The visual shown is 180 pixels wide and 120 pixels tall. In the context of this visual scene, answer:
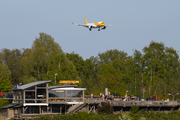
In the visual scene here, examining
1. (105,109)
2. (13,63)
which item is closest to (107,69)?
(13,63)

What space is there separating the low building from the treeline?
2778 centimetres

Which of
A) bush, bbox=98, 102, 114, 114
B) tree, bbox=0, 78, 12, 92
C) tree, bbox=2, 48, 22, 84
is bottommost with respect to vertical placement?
bush, bbox=98, 102, 114, 114

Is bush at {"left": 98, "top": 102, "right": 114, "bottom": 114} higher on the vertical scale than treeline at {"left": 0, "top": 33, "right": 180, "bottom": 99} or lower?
lower

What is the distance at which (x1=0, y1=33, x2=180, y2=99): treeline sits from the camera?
276ft

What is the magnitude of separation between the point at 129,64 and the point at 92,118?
5538 cm

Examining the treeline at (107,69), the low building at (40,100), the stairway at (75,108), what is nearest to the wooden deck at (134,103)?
the stairway at (75,108)

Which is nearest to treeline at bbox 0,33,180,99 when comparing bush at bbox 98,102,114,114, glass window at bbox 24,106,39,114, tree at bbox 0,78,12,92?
tree at bbox 0,78,12,92

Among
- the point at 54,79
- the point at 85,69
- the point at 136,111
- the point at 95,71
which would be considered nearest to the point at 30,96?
Answer: the point at 136,111

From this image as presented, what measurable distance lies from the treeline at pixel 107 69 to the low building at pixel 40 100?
27.8m

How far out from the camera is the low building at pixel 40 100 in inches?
1932

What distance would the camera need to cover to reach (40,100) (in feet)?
162

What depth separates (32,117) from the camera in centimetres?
4938

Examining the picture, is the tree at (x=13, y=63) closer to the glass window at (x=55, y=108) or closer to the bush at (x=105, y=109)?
the glass window at (x=55, y=108)

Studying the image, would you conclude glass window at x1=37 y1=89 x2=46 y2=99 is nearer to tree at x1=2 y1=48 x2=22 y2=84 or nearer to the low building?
the low building
